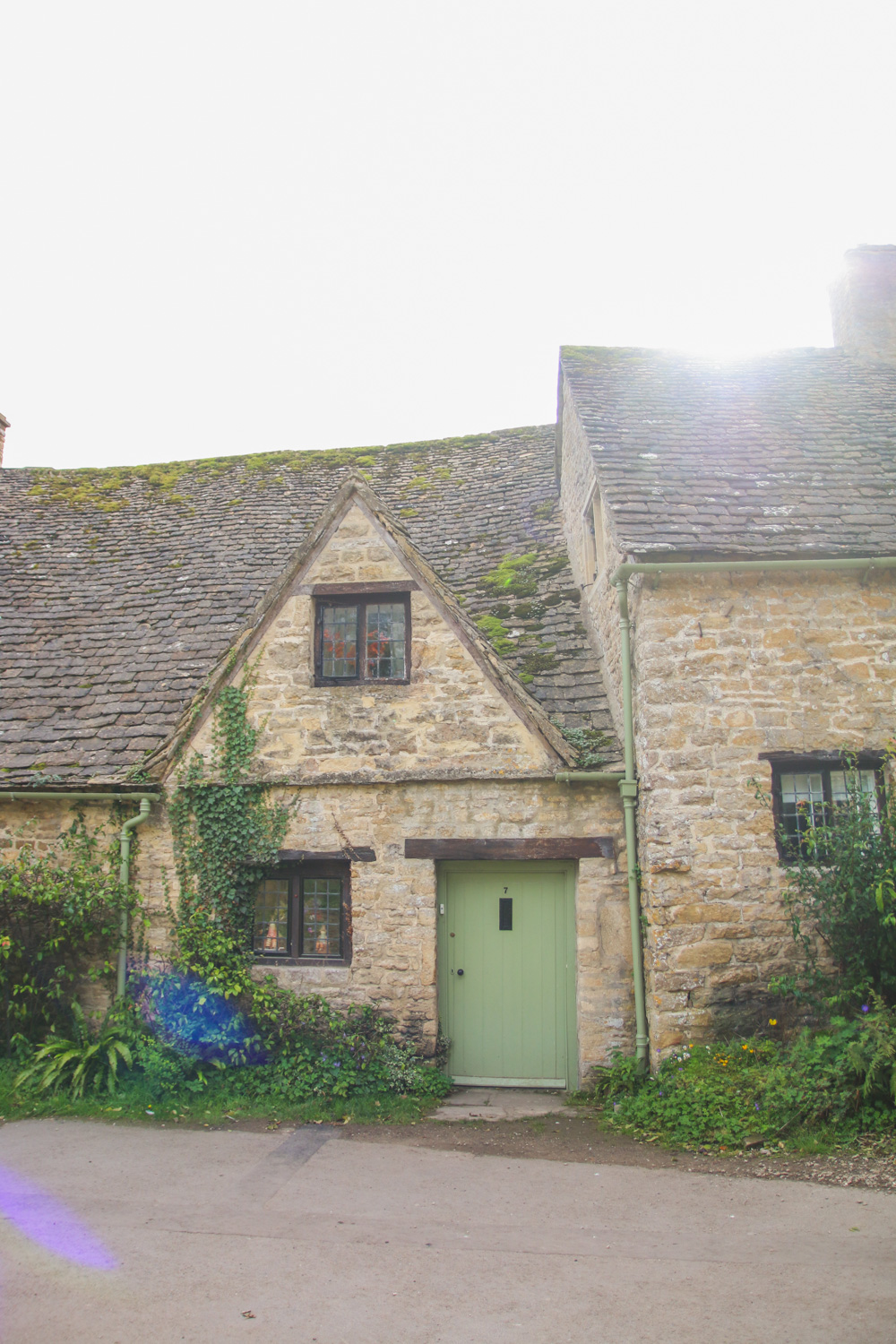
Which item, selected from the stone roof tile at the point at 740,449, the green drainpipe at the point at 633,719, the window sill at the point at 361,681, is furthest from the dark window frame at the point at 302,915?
the stone roof tile at the point at 740,449

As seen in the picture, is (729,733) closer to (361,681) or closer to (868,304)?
(361,681)

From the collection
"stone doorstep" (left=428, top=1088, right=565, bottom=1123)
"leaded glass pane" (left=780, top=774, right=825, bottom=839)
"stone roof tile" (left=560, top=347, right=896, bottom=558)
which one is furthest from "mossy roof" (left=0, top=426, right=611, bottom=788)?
"stone doorstep" (left=428, top=1088, right=565, bottom=1123)

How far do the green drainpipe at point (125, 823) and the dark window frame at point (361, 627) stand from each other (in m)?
2.20

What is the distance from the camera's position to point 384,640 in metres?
9.07

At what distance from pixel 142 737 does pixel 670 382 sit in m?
8.54

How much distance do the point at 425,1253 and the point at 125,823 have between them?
17.4 feet

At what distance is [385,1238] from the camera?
17.2ft

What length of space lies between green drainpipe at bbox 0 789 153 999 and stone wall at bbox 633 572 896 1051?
5061mm

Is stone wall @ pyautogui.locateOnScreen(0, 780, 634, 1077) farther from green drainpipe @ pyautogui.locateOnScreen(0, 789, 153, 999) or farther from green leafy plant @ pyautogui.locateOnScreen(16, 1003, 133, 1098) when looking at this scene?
green leafy plant @ pyautogui.locateOnScreen(16, 1003, 133, 1098)

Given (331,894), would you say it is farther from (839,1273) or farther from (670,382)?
→ (670,382)

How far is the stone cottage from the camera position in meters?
7.85

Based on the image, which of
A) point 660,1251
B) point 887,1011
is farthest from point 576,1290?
point 887,1011

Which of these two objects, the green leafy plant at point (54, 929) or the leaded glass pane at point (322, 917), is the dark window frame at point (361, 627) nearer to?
the leaded glass pane at point (322, 917)

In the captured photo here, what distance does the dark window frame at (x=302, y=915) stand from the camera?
8523 mm
